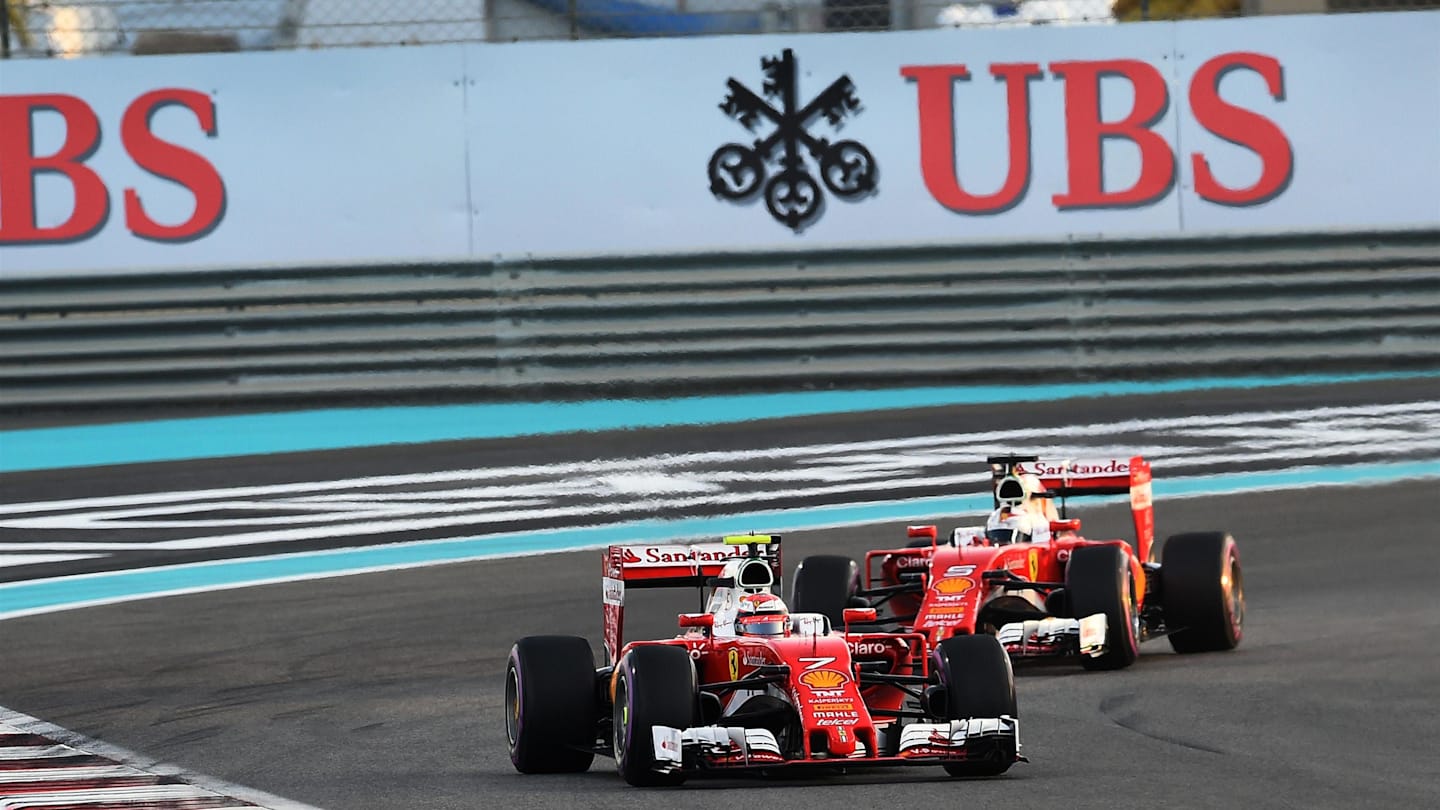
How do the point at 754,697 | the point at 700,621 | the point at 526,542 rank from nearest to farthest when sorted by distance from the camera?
the point at 754,697 → the point at 700,621 → the point at 526,542

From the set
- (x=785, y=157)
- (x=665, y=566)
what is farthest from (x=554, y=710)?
(x=785, y=157)

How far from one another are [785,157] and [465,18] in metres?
2.78

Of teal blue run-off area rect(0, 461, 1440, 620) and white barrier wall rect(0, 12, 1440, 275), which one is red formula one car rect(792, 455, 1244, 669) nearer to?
teal blue run-off area rect(0, 461, 1440, 620)

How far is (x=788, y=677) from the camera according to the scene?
802 cm

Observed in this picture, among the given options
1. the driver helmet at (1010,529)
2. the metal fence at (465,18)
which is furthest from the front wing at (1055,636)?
the metal fence at (465,18)

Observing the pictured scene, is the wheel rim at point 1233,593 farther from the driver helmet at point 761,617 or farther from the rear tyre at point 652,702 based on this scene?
the rear tyre at point 652,702

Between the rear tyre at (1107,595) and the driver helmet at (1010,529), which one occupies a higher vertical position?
the driver helmet at (1010,529)

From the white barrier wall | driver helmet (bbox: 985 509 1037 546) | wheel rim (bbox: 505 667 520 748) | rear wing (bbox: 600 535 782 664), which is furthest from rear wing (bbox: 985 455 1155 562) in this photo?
the white barrier wall

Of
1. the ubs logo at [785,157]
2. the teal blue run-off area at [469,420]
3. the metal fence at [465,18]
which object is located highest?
the metal fence at [465,18]

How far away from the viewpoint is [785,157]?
1966 centimetres

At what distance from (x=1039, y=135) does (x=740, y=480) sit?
4.43 meters

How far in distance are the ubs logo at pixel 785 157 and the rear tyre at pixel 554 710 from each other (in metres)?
11.3

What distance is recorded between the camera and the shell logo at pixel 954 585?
1091 cm

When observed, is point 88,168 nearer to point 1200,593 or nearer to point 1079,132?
point 1079,132
